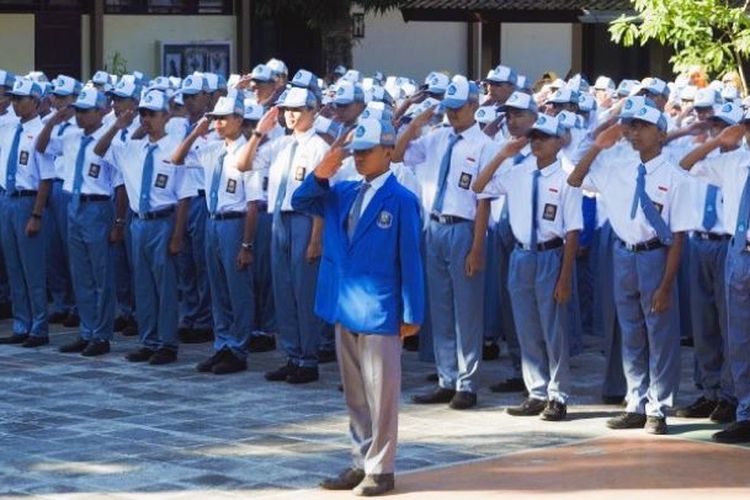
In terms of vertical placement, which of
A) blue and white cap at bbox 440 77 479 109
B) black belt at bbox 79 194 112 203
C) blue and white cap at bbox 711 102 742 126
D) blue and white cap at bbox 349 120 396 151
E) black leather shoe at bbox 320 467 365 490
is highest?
blue and white cap at bbox 440 77 479 109

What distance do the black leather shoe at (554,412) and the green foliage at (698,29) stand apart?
6424mm

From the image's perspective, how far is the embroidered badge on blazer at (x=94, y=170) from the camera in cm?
1584

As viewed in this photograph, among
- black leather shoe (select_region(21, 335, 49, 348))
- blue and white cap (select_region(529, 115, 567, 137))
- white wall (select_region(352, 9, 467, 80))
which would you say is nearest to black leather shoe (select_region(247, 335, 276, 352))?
black leather shoe (select_region(21, 335, 49, 348))

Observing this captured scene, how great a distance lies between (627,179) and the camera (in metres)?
12.6

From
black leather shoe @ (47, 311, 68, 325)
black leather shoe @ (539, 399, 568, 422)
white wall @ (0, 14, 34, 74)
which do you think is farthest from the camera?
white wall @ (0, 14, 34, 74)

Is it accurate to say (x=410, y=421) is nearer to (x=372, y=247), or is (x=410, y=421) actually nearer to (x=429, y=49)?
(x=372, y=247)

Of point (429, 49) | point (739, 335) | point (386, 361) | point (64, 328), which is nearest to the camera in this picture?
point (386, 361)

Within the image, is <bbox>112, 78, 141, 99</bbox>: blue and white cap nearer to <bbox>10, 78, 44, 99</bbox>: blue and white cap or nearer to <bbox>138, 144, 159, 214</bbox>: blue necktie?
<bbox>10, 78, 44, 99</bbox>: blue and white cap

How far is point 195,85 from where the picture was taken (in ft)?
55.4

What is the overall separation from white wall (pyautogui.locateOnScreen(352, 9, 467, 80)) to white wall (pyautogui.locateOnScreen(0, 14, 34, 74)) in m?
6.61

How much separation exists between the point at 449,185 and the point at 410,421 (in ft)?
5.84

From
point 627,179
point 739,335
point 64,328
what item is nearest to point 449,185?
point 627,179

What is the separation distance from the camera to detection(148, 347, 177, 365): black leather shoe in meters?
15.4

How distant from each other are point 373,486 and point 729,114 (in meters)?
3.97
